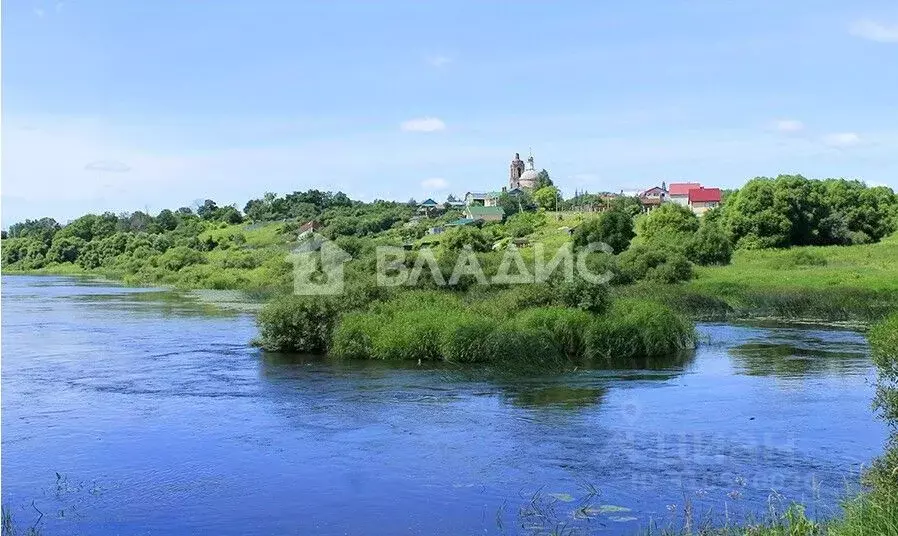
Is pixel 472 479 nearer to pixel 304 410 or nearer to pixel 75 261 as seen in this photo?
pixel 304 410

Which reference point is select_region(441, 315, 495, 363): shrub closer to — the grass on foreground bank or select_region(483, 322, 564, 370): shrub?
select_region(483, 322, 564, 370): shrub

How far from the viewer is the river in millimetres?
13609

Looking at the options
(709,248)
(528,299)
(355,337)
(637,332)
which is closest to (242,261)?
(709,248)

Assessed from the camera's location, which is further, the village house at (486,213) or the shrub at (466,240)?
the village house at (486,213)

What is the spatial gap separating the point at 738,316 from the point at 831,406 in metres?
21.3

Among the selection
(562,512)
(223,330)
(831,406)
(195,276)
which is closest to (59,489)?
(562,512)

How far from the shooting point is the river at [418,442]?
44.7 feet

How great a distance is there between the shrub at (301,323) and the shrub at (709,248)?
37.3 meters

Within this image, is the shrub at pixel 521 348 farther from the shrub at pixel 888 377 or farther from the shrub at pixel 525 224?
the shrub at pixel 525 224

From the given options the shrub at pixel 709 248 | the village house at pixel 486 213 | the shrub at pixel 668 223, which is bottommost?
the shrub at pixel 709 248

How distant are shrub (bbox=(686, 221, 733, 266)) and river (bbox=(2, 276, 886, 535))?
3112 centimetres

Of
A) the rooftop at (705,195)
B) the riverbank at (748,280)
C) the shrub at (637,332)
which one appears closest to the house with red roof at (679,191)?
the rooftop at (705,195)

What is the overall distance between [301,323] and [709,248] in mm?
39105

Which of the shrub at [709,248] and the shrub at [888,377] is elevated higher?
the shrub at [709,248]
